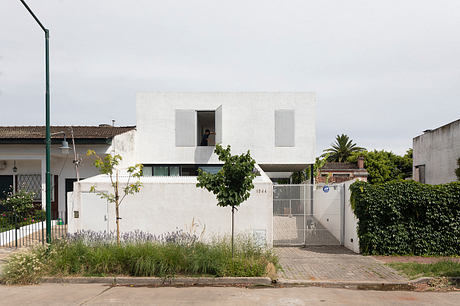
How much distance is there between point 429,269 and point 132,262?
298 inches

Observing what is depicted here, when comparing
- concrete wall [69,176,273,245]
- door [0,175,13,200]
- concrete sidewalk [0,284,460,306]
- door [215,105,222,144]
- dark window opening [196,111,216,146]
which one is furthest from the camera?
dark window opening [196,111,216,146]

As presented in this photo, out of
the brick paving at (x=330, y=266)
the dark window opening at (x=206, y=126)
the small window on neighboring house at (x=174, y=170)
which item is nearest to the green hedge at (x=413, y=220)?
the brick paving at (x=330, y=266)

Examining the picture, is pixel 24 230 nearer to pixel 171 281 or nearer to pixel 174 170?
pixel 174 170

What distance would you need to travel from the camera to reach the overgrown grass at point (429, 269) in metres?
9.27

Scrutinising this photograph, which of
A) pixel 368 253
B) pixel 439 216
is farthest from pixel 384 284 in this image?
pixel 439 216

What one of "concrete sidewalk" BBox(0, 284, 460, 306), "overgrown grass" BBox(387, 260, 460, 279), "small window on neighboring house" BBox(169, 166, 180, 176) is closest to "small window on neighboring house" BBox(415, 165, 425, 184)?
"overgrown grass" BBox(387, 260, 460, 279)

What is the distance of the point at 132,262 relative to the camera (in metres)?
9.02

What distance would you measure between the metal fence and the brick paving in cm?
737

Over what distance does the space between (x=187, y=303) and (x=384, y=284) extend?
15.8 ft

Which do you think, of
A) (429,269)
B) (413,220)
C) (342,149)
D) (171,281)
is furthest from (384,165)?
(171,281)

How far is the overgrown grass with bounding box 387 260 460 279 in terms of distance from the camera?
30.4 feet

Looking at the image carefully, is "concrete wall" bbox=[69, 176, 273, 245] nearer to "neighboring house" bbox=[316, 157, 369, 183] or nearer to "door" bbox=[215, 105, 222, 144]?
"door" bbox=[215, 105, 222, 144]

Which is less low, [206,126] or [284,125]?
[206,126]

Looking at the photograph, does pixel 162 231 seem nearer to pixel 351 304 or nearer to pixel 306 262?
pixel 306 262
